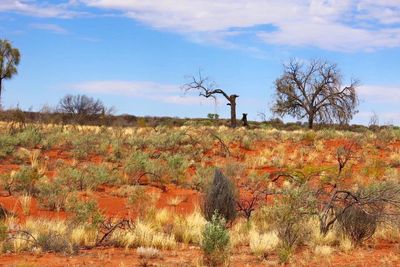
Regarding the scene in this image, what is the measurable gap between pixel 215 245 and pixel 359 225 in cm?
328

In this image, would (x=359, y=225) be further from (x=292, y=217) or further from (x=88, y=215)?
(x=88, y=215)

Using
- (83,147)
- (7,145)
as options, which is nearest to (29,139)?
(7,145)

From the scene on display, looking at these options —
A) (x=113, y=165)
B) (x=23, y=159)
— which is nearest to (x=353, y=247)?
(x=113, y=165)

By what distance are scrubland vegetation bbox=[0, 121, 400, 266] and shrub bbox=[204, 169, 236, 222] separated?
3 cm

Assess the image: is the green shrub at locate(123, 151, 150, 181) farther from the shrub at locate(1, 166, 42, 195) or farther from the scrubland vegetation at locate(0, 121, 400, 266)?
the shrub at locate(1, 166, 42, 195)

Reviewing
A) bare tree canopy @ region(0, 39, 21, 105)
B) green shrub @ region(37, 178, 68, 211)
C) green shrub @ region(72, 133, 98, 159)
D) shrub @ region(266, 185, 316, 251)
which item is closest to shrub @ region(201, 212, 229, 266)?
shrub @ region(266, 185, 316, 251)

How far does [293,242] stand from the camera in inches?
370

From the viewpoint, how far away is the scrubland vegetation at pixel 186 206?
Answer: 922 centimetres

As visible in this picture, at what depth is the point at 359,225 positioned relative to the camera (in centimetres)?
1035

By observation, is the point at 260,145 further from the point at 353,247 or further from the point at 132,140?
the point at 353,247

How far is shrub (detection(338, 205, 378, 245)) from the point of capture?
10.3 metres

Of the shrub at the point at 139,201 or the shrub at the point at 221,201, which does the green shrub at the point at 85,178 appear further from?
the shrub at the point at 221,201

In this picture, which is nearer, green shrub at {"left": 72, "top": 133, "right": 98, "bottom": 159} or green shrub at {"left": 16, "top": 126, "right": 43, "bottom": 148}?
green shrub at {"left": 72, "top": 133, "right": 98, "bottom": 159}

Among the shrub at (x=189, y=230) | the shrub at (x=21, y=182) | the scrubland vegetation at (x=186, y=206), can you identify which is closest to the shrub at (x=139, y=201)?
the scrubland vegetation at (x=186, y=206)
